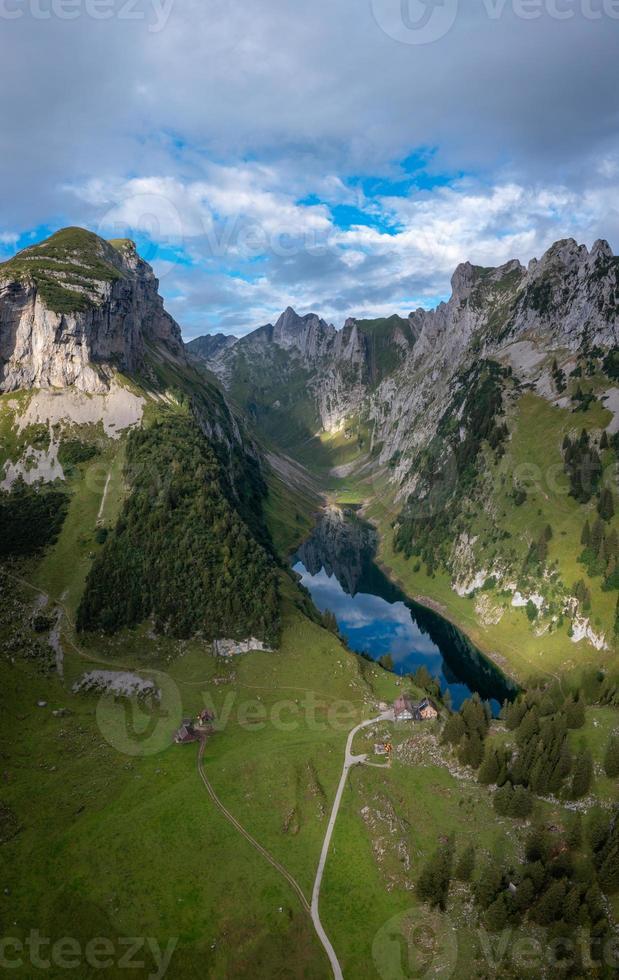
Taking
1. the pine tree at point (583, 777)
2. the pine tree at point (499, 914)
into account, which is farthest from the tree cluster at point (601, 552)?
the pine tree at point (499, 914)

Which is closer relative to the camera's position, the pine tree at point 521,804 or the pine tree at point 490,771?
the pine tree at point 521,804

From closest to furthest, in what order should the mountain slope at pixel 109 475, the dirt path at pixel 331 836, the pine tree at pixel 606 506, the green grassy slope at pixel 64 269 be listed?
the dirt path at pixel 331 836 → the mountain slope at pixel 109 475 → the pine tree at pixel 606 506 → the green grassy slope at pixel 64 269

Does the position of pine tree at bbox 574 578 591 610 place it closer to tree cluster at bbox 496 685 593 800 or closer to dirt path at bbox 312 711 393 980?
tree cluster at bbox 496 685 593 800

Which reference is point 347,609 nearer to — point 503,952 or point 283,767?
point 283,767

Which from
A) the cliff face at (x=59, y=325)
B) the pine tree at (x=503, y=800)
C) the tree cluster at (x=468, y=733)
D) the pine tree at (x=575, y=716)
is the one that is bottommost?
the pine tree at (x=503, y=800)

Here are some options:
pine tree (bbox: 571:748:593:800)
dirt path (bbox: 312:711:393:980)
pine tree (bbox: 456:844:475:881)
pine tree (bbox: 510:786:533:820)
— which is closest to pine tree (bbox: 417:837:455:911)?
pine tree (bbox: 456:844:475:881)

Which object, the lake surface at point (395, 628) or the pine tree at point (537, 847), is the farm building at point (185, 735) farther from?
the lake surface at point (395, 628)

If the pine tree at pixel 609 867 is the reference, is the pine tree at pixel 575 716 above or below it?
above
